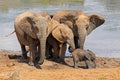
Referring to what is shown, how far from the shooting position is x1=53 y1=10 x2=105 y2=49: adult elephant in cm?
1299

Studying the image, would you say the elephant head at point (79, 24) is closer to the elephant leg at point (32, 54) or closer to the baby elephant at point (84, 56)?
the baby elephant at point (84, 56)

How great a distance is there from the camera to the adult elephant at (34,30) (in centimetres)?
1174

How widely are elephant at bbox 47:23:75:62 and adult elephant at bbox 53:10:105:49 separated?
37cm

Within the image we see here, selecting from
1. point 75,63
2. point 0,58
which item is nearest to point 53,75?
point 75,63

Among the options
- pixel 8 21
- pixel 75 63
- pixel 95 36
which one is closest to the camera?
pixel 75 63

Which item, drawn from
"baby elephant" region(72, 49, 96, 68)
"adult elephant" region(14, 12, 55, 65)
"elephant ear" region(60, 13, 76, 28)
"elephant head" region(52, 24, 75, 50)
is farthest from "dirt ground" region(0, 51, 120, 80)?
"elephant ear" region(60, 13, 76, 28)

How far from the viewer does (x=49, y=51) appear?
13.6 m

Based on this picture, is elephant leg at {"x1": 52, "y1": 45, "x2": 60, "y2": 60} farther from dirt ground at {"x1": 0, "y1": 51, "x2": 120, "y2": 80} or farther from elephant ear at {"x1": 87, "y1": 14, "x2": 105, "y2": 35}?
elephant ear at {"x1": 87, "y1": 14, "x2": 105, "y2": 35}

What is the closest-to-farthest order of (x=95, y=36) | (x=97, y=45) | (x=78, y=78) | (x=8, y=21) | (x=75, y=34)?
1. (x=78, y=78)
2. (x=75, y=34)
3. (x=97, y=45)
4. (x=95, y=36)
5. (x=8, y=21)

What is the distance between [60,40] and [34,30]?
100 centimetres

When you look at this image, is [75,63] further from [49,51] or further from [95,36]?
[95,36]

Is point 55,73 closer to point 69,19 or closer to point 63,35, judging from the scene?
point 63,35

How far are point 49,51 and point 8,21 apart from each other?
31.5 feet

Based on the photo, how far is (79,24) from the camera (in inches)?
520
